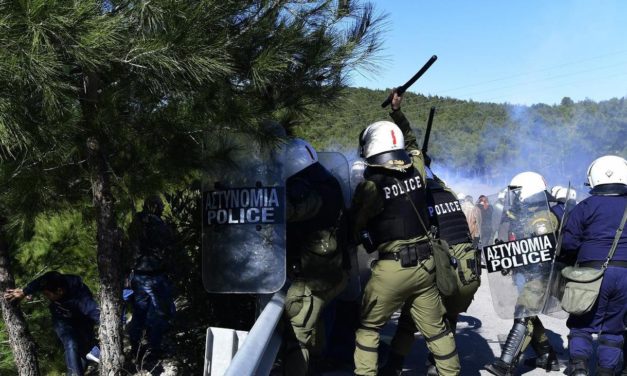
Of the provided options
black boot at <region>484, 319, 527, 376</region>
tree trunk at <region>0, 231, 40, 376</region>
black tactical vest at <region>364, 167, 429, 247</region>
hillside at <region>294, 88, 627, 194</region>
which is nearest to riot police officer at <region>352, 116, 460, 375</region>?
black tactical vest at <region>364, 167, 429, 247</region>

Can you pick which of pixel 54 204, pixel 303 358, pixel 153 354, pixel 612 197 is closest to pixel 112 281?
pixel 54 204

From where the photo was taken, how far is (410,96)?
67.2m

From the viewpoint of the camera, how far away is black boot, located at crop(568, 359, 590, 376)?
4297 mm

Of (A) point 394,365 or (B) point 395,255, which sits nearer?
(B) point 395,255

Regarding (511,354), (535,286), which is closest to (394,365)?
(511,354)

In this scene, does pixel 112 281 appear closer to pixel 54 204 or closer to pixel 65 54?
pixel 54 204

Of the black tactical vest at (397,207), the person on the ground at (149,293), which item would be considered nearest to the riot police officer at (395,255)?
the black tactical vest at (397,207)

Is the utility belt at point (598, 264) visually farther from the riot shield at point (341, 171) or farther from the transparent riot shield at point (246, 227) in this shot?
the transparent riot shield at point (246, 227)

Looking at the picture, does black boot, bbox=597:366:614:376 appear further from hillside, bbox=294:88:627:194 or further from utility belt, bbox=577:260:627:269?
hillside, bbox=294:88:627:194

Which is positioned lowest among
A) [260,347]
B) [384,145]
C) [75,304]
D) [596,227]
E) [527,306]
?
[527,306]

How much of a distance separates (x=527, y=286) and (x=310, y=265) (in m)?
1.90

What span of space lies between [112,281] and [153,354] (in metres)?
1.74

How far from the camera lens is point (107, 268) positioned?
11.4 feet

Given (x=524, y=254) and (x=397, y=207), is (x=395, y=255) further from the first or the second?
(x=524, y=254)
